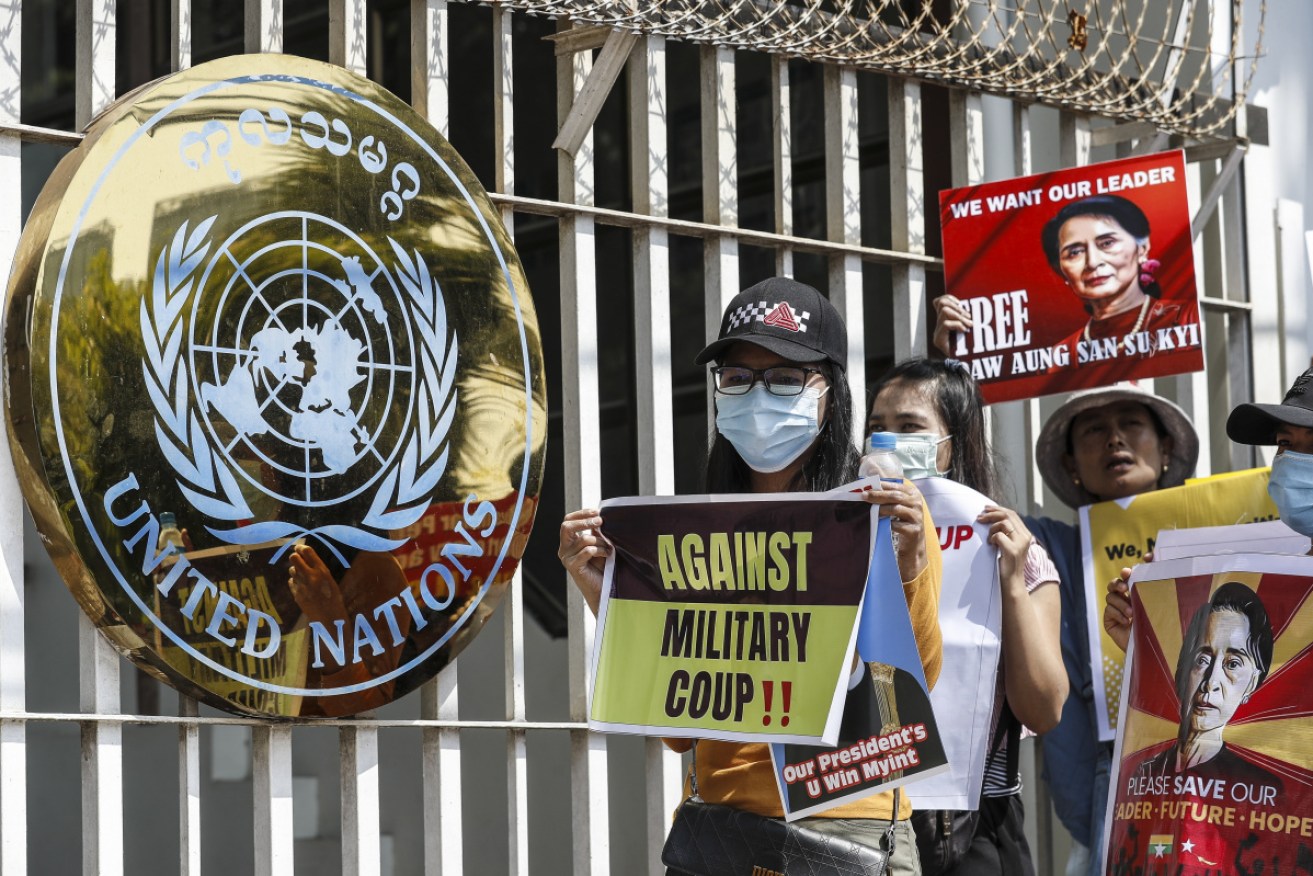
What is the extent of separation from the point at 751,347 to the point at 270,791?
138 cm

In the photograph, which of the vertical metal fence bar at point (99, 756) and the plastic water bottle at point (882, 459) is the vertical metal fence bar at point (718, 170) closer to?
the plastic water bottle at point (882, 459)

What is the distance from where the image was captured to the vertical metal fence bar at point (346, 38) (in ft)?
13.5

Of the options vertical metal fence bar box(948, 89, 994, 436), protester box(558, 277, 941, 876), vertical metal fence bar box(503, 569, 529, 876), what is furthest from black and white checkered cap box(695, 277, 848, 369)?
vertical metal fence bar box(948, 89, 994, 436)

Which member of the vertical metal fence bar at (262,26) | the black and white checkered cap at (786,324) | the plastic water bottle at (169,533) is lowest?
the plastic water bottle at (169,533)

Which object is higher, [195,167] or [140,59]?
[140,59]

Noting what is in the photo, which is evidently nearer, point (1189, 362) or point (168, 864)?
point (1189, 362)

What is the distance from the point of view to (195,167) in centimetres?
361

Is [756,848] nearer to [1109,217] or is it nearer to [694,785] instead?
[694,785]

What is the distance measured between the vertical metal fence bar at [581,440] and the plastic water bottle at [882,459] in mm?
1295

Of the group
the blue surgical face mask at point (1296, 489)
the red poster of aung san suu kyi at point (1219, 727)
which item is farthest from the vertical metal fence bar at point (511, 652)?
the blue surgical face mask at point (1296, 489)

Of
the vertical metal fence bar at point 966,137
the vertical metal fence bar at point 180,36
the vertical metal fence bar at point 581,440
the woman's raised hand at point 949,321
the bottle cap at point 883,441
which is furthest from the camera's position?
the vertical metal fence bar at point 966,137

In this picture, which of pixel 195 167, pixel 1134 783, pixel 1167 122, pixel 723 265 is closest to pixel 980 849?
pixel 1134 783

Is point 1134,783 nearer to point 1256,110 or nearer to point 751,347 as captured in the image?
point 751,347

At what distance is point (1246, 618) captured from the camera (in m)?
3.31
